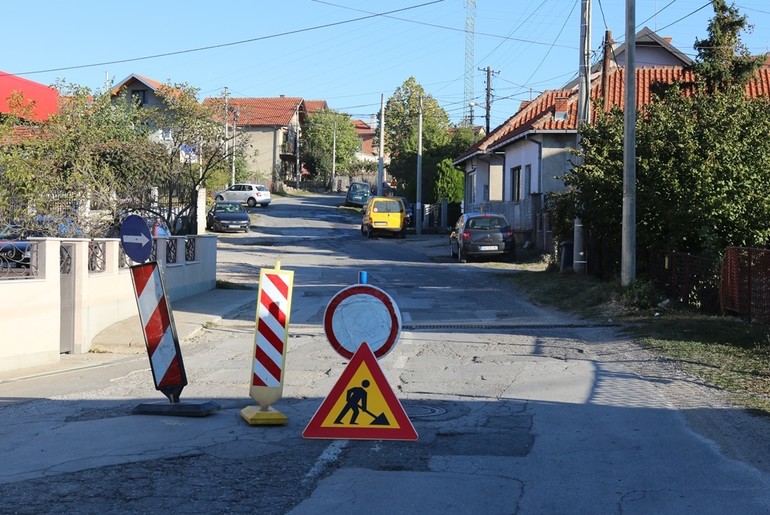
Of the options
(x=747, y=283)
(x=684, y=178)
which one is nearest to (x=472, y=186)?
(x=684, y=178)

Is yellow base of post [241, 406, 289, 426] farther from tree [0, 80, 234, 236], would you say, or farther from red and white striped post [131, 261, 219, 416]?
tree [0, 80, 234, 236]

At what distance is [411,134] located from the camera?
7944 cm

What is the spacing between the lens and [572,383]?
34.1ft

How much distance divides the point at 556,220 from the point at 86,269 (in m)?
13.7

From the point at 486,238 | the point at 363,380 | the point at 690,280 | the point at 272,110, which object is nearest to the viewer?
the point at 363,380

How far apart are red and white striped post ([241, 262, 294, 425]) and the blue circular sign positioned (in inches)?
104

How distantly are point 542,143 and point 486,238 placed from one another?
16.5 ft

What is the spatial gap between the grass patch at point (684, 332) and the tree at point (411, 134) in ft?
131

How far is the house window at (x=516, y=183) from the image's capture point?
124 ft

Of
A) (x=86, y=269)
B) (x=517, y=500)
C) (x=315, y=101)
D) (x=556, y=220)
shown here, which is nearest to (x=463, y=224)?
(x=556, y=220)

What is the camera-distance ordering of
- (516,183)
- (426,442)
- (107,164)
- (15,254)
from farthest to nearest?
(516,183)
(107,164)
(15,254)
(426,442)

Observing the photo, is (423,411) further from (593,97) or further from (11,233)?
(593,97)

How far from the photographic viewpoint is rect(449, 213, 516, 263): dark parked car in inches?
1173

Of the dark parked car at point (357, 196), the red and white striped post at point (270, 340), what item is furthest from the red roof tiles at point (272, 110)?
the red and white striped post at point (270, 340)
